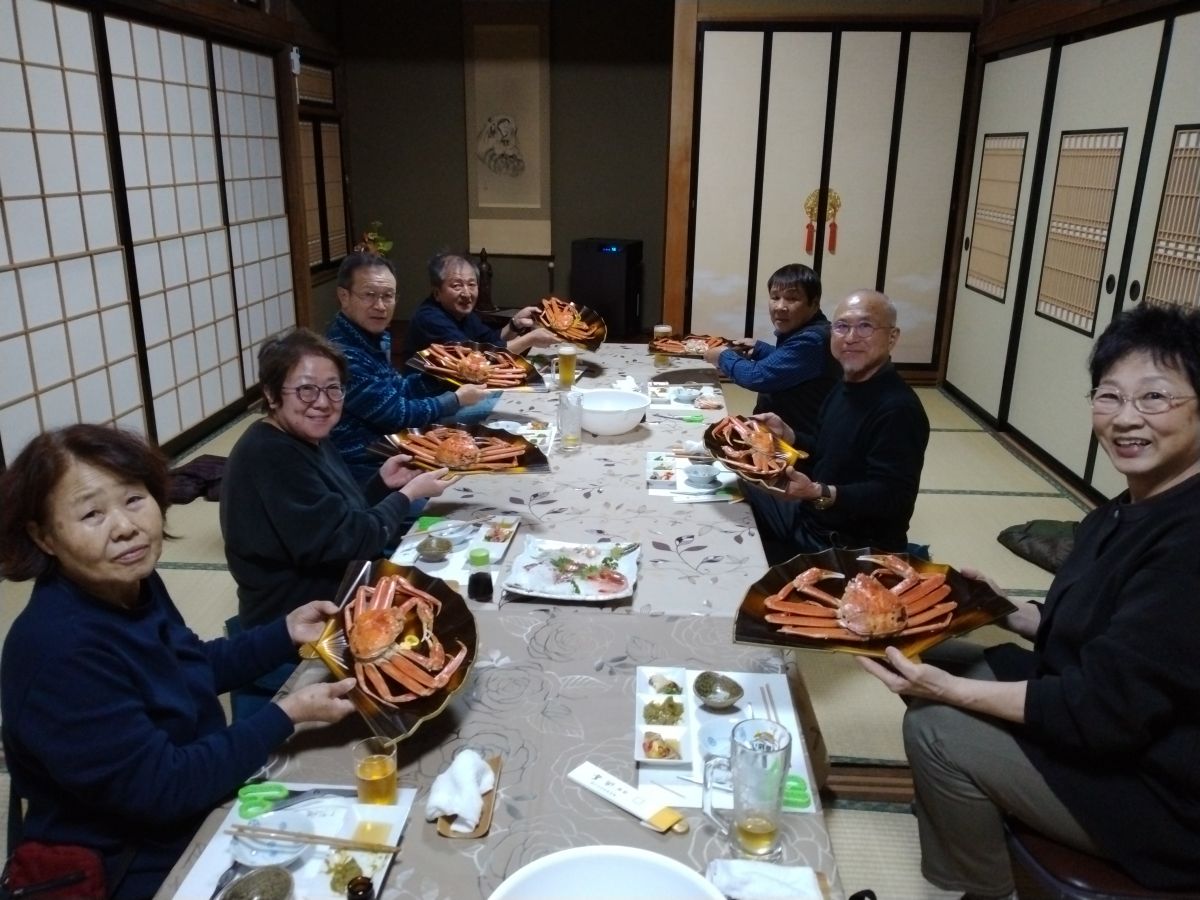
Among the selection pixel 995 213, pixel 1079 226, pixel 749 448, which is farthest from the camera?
pixel 995 213

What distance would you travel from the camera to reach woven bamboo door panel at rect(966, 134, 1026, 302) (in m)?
4.99

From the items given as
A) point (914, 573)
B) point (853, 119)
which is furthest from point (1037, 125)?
point (914, 573)

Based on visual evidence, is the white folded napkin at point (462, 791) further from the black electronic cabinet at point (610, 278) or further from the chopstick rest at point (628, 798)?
the black electronic cabinet at point (610, 278)

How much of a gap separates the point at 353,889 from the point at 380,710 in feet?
1.08

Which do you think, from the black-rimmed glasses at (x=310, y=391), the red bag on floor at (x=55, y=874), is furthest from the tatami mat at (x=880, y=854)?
the black-rimmed glasses at (x=310, y=391)

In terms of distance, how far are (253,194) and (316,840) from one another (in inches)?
200

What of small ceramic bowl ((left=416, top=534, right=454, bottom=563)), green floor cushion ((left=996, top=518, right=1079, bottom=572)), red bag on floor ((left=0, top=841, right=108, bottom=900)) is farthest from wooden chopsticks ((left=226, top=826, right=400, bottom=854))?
green floor cushion ((left=996, top=518, right=1079, bottom=572))

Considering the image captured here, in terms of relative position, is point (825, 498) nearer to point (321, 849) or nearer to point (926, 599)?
point (926, 599)

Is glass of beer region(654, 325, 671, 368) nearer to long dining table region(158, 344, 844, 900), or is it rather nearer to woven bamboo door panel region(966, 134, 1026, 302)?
long dining table region(158, 344, 844, 900)

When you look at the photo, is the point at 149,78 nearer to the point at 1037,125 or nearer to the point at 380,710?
the point at 380,710

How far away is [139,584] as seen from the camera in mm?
1287

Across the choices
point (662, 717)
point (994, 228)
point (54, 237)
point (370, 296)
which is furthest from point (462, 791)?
point (994, 228)

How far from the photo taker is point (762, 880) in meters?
0.98

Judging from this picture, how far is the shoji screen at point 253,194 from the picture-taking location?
16.4 feet
